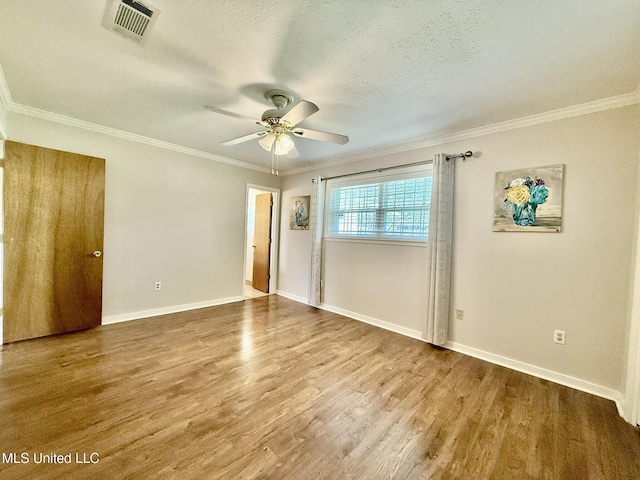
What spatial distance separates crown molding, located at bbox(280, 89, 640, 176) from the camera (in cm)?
204

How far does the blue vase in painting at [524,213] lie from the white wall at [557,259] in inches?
4.8

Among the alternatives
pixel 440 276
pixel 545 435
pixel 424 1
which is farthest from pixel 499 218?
pixel 424 1

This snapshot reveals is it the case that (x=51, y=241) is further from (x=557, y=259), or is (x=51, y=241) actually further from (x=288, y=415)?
(x=557, y=259)

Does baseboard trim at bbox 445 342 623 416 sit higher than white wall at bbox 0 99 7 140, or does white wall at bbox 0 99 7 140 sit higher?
white wall at bbox 0 99 7 140

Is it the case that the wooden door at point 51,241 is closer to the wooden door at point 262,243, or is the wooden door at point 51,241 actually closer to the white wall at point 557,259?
the wooden door at point 262,243

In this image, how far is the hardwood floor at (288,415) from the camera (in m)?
1.38

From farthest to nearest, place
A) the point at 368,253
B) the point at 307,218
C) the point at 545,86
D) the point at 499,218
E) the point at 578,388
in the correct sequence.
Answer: the point at 307,218 < the point at 368,253 < the point at 499,218 < the point at 578,388 < the point at 545,86

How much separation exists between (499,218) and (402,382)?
188 centimetres

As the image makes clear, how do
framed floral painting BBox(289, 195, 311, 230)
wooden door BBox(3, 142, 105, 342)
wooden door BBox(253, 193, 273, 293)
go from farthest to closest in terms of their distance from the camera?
wooden door BBox(253, 193, 273, 293) < framed floral painting BBox(289, 195, 311, 230) < wooden door BBox(3, 142, 105, 342)

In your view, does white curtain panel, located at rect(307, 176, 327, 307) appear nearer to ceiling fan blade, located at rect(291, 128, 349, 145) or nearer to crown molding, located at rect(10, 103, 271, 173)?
crown molding, located at rect(10, 103, 271, 173)

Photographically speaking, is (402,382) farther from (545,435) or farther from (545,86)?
(545,86)

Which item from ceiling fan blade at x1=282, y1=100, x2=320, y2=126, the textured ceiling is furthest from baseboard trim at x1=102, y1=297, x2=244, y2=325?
ceiling fan blade at x1=282, y1=100, x2=320, y2=126

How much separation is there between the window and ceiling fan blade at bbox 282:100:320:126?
6.42ft

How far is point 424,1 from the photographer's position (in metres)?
1.27
